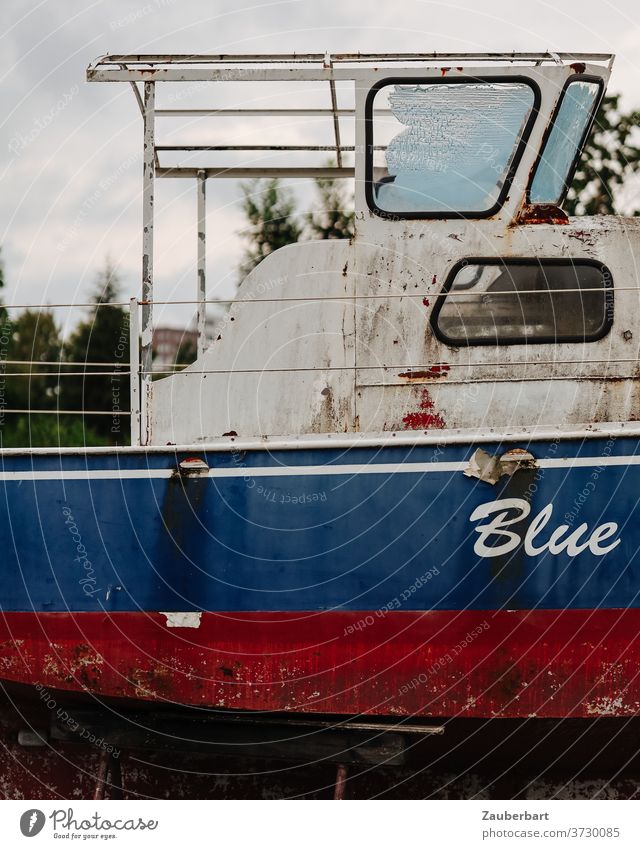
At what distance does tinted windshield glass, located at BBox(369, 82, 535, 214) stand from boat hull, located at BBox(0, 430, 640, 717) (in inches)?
58.9

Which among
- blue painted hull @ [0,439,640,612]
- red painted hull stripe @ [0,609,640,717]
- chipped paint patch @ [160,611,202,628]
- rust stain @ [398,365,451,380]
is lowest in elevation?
red painted hull stripe @ [0,609,640,717]

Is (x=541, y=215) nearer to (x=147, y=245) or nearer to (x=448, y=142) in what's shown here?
(x=448, y=142)

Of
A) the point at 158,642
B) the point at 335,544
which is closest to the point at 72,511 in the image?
the point at 158,642

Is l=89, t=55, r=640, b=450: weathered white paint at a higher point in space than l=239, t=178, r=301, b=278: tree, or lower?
lower

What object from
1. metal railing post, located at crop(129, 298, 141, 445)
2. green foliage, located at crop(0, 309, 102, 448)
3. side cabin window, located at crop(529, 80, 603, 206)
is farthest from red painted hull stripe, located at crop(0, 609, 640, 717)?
green foliage, located at crop(0, 309, 102, 448)

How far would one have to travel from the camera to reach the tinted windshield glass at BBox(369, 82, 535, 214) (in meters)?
5.19

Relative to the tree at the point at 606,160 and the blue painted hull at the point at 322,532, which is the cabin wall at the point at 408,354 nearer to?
the blue painted hull at the point at 322,532

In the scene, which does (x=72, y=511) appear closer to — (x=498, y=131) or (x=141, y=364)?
(x=141, y=364)

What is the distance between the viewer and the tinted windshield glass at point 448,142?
5191mm

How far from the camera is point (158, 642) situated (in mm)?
4902

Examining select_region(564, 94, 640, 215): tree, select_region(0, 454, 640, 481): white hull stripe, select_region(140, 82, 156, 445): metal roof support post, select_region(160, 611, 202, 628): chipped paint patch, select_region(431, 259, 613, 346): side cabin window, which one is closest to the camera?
select_region(0, 454, 640, 481): white hull stripe

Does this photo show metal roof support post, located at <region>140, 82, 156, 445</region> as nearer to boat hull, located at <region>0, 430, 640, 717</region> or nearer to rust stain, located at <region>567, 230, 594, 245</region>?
boat hull, located at <region>0, 430, 640, 717</region>

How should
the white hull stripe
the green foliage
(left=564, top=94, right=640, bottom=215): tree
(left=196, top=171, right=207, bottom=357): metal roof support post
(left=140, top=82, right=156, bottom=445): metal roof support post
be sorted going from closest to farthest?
the white hull stripe
(left=140, top=82, right=156, bottom=445): metal roof support post
(left=196, top=171, right=207, bottom=357): metal roof support post
(left=564, top=94, right=640, bottom=215): tree
the green foliage

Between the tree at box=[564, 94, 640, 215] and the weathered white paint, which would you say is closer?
the weathered white paint
